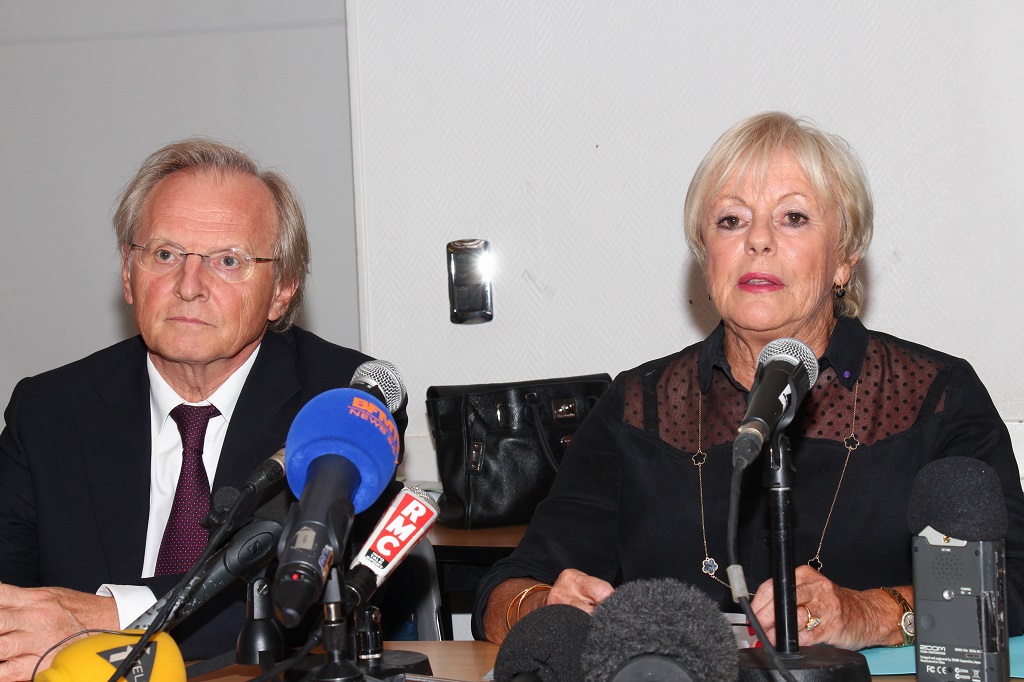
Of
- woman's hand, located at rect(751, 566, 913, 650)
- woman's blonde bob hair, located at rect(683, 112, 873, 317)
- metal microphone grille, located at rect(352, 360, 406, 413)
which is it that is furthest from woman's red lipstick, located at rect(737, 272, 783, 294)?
metal microphone grille, located at rect(352, 360, 406, 413)

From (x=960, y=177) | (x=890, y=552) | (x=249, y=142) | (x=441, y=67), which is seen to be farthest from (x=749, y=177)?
(x=249, y=142)

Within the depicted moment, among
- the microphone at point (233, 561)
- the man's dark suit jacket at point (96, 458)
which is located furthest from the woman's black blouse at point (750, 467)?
the microphone at point (233, 561)

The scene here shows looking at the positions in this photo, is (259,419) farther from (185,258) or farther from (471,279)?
(471,279)

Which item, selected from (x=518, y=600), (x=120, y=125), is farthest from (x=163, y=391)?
(x=120, y=125)

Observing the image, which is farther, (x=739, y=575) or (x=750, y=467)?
(x=750, y=467)

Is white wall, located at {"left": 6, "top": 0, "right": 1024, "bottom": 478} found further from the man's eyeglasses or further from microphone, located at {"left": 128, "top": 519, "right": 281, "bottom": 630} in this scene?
microphone, located at {"left": 128, "top": 519, "right": 281, "bottom": 630}

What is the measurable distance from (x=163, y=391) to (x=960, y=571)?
1.78 m

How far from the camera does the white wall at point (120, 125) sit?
4.29m

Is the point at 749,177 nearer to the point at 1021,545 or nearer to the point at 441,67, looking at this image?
the point at 1021,545

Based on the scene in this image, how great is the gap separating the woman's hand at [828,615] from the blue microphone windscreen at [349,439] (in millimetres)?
719

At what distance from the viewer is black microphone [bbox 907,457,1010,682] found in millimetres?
1352

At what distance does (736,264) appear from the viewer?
220 centimetres

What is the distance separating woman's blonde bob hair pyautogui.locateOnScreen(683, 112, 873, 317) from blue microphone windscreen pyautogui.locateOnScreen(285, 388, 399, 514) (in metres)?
1.20

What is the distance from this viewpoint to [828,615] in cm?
172
